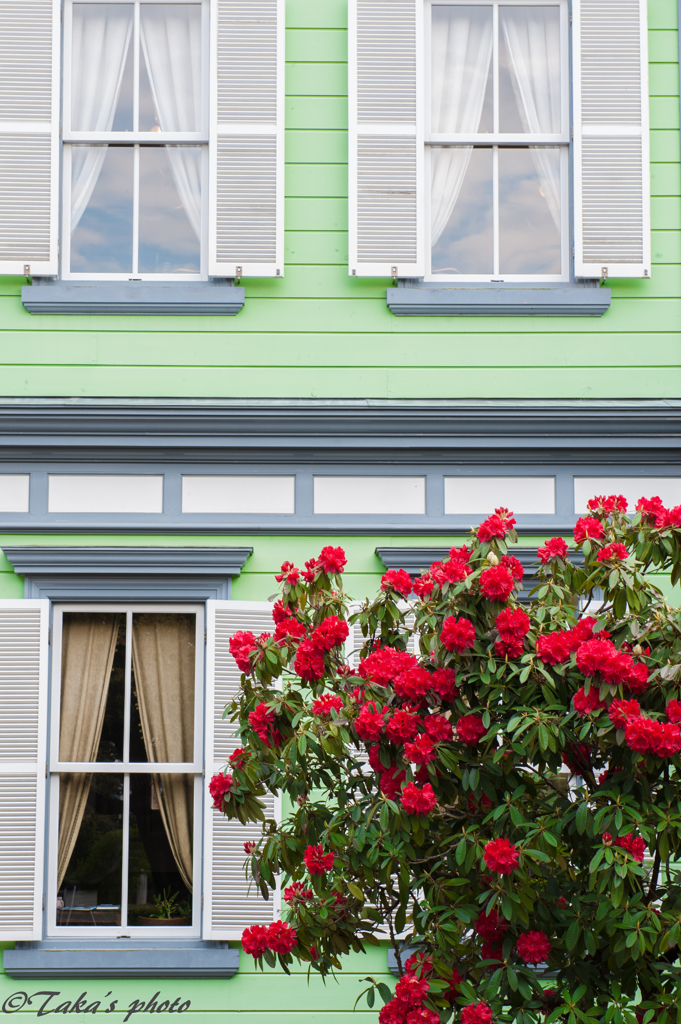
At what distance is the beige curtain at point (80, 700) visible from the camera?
5102 mm

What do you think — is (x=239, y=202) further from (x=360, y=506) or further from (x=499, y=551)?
(x=499, y=551)

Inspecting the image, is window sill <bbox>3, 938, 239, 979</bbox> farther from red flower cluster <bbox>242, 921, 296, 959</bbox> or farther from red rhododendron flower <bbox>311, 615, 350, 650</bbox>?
red rhododendron flower <bbox>311, 615, 350, 650</bbox>

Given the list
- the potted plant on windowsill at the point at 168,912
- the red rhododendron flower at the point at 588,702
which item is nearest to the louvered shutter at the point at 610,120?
the red rhododendron flower at the point at 588,702

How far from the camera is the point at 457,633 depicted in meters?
3.15

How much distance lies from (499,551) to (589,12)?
3719mm

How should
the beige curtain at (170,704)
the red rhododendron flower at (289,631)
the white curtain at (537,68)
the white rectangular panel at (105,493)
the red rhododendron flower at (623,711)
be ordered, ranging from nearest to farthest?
the red rhododendron flower at (623,711)
the red rhododendron flower at (289,631)
the beige curtain at (170,704)
the white rectangular panel at (105,493)
the white curtain at (537,68)

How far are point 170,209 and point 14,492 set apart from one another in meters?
1.83

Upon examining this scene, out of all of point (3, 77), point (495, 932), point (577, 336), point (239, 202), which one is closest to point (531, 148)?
point (577, 336)

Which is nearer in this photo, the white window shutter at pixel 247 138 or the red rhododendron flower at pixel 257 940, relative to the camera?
the red rhododendron flower at pixel 257 940

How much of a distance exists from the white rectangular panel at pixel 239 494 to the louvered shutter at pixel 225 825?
520mm

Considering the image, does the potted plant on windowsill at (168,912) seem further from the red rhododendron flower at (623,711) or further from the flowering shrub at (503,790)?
the red rhododendron flower at (623,711)

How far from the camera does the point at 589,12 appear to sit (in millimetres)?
5480

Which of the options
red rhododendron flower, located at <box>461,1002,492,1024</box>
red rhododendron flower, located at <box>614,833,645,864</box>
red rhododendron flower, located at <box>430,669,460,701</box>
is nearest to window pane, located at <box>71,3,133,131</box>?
red rhododendron flower, located at <box>430,669,460,701</box>

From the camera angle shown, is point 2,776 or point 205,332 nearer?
point 2,776
